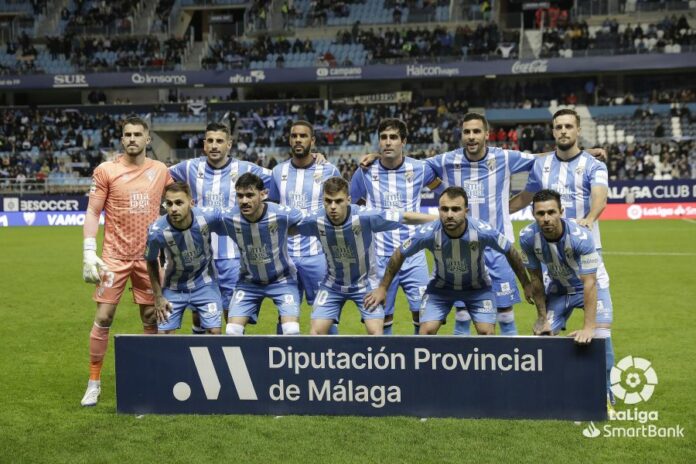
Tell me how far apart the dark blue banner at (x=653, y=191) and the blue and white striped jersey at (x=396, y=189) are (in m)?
19.2

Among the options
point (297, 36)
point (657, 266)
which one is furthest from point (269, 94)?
point (657, 266)

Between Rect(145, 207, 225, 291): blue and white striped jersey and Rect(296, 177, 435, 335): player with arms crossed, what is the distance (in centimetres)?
70

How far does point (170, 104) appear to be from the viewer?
1508 inches

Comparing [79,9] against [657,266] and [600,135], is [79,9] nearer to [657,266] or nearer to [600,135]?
[600,135]

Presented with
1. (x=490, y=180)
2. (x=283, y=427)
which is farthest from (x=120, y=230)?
(x=490, y=180)

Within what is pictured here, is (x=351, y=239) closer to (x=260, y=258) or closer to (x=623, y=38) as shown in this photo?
(x=260, y=258)

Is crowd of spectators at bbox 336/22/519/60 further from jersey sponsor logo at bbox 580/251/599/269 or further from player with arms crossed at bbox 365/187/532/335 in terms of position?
jersey sponsor logo at bbox 580/251/599/269

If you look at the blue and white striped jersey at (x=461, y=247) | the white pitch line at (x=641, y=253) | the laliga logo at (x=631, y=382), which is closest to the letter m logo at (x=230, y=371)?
the blue and white striped jersey at (x=461, y=247)

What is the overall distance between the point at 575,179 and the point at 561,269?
0.88m

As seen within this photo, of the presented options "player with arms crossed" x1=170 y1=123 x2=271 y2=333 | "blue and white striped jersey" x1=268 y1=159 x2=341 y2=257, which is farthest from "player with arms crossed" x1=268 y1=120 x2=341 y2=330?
"player with arms crossed" x1=170 y1=123 x2=271 y2=333

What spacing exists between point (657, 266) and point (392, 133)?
9.33 meters

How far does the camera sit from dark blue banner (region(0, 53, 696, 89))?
34.6 meters

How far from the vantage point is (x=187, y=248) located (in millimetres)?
6316

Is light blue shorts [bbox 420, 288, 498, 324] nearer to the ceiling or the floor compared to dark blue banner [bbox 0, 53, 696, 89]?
nearer to the floor
